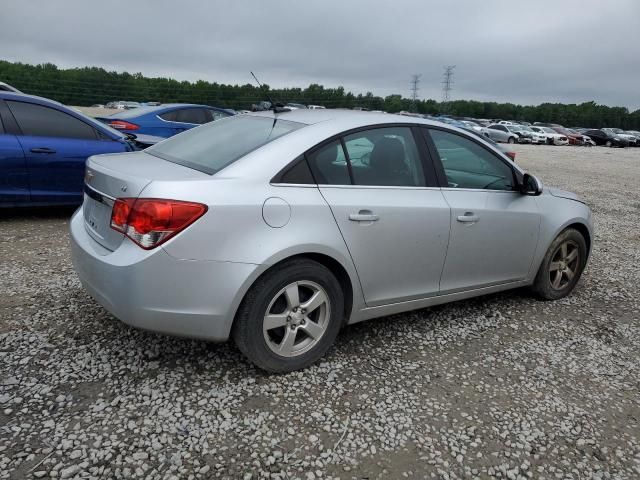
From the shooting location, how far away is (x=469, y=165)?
3867mm

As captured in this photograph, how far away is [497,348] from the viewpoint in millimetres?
3537

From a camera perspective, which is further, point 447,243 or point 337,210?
point 447,243

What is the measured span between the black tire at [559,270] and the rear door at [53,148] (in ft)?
16.6

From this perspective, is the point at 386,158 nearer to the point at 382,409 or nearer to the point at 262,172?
the point at 262,172

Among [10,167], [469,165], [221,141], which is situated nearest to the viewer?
[221,141]

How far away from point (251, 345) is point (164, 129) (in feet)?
24.5

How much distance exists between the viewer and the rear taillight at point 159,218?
2510 millimetres

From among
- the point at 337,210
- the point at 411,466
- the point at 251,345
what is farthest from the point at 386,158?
the point at 411,466

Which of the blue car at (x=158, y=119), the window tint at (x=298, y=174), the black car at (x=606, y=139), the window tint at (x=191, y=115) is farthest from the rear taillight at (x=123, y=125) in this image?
the black car at (x=606, y=139)

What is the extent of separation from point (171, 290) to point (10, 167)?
411 cm

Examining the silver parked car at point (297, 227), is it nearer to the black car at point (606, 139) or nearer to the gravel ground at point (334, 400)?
the gravel ground at point (334, 400)

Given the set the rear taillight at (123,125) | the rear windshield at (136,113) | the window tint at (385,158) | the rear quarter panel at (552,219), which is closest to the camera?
the window tint at (385,158)

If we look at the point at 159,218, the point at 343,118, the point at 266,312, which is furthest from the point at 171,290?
the point at 343,118

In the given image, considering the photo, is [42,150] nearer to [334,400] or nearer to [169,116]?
[169,116]
